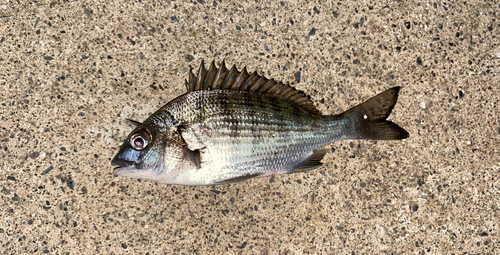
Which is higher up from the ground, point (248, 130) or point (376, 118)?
point (376, 118)

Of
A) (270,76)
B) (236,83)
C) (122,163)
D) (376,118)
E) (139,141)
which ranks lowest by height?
(122,163)

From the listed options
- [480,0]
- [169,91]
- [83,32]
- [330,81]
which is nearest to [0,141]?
[83,32]

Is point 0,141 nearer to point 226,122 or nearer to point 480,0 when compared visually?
point 226,122

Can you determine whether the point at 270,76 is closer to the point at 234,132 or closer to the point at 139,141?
the point at 234,132

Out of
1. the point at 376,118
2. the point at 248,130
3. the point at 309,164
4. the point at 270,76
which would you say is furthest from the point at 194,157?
the point at 376,118

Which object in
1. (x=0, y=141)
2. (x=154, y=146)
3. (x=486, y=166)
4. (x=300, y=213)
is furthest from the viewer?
(x=486, y=166)

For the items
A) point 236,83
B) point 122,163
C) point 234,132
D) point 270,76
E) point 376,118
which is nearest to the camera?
point 122,163

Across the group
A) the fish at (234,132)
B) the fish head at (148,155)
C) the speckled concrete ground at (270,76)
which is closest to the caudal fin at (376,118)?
the fish at (234,132)
